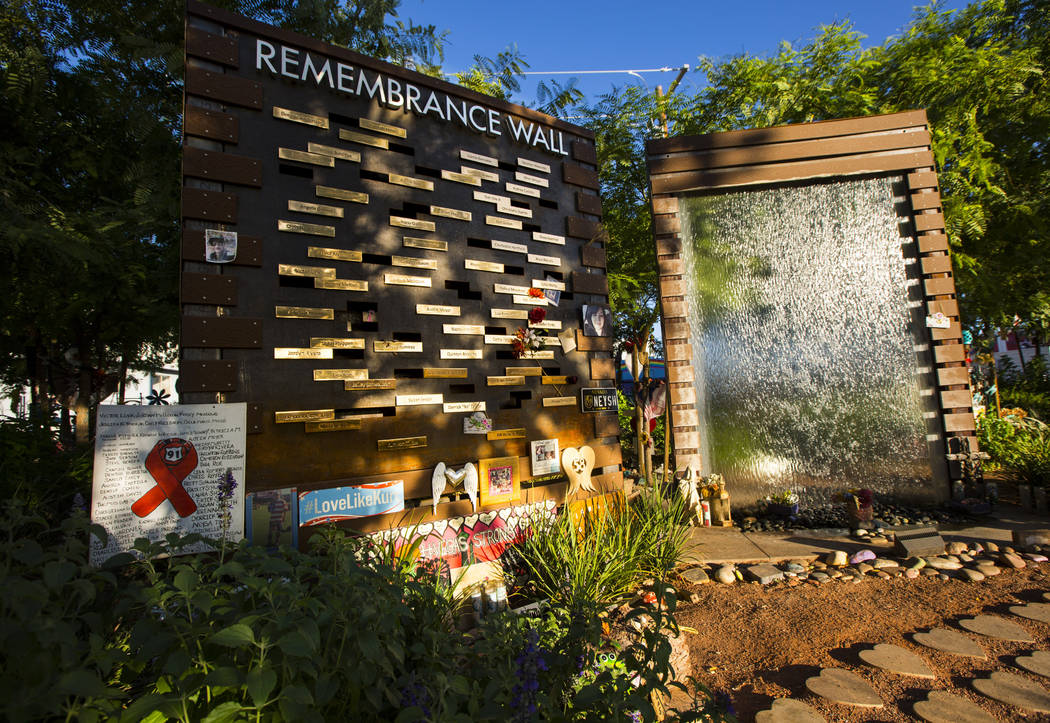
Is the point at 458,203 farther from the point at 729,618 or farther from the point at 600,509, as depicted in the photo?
the point at 729,618

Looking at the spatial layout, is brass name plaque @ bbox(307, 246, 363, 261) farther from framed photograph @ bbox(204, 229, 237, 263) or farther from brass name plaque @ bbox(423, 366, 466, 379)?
brass name plaque @ bbox(423, 366, 466, 379)

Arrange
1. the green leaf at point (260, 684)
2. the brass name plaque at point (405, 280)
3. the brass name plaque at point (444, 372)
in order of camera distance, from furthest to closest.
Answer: the brass name plaque at point (444, 372) < the brass name plaque at point (405, 280) < the green leaf at point (260, 684)

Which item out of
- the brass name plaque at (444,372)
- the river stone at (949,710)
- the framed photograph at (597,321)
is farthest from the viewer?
the framed photograph at (597,321)

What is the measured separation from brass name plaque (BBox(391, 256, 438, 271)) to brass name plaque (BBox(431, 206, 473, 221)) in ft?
1.42

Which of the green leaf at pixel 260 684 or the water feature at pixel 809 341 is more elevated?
the water feature at pixel 809 341

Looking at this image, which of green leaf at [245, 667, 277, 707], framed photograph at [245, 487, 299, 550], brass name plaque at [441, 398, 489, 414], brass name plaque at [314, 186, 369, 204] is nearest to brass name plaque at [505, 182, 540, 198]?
brass name plaque at [314, 186, 369, 204]

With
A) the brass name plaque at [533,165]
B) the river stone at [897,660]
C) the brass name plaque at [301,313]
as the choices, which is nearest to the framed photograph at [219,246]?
the brass name plaque at [301,313]

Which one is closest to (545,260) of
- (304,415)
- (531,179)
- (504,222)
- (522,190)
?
(504,222)

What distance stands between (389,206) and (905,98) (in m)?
9.96

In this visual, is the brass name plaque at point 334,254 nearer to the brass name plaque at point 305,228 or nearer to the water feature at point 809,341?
the brass name plaque at point 305,228

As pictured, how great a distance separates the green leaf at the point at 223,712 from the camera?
1311mm

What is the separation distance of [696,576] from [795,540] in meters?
1.66

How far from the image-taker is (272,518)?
11.6 feet

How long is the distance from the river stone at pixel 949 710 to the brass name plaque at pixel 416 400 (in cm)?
352
